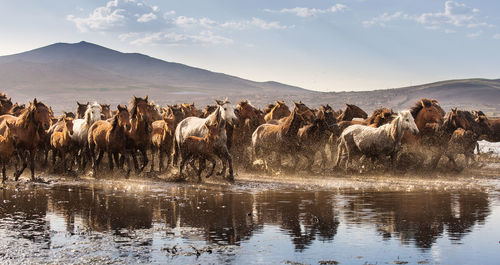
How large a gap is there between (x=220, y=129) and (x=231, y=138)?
8.62 feet

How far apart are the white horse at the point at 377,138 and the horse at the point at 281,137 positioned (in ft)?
4.42

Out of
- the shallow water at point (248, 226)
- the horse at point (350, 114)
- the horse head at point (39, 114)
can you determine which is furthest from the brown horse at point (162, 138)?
the horse at point (350, 114)

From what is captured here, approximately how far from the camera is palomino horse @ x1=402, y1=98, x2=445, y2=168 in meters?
18.5

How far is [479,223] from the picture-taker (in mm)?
9852

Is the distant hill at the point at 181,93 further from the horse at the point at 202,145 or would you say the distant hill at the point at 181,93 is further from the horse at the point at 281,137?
the horse at the point at 202,145

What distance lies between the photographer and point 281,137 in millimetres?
18344

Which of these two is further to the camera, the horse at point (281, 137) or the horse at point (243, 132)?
the horse at point (243, 132)

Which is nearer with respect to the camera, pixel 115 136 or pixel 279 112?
→ pixel 115 136

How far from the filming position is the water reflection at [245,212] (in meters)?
9.06

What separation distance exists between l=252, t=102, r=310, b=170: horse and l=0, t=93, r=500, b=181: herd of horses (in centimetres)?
3

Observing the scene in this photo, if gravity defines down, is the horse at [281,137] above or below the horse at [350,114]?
below

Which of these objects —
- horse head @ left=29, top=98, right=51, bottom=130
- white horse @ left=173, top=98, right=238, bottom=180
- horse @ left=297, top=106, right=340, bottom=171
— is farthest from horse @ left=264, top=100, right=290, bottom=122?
horse head @ left=29, top=98, right=51, bottom=130

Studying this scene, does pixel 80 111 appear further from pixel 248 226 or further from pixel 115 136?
pixel 248 226

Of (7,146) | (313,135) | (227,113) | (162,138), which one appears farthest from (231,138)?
(7,146)
